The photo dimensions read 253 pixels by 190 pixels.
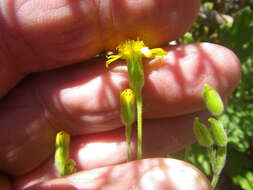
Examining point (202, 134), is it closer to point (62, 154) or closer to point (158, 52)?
point (158, 52)

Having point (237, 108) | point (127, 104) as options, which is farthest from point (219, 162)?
point (237, 108)

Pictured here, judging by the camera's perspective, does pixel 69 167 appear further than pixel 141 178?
Yes

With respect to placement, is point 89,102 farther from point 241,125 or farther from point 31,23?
point 241,125

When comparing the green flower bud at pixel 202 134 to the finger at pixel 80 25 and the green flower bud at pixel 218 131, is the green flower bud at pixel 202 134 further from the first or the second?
the finger at pixel 80 25

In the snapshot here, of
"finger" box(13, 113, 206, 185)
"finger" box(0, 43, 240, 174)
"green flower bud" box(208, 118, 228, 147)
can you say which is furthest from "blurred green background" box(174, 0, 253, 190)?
"green flower bud" box(208, 118, 228, 147)

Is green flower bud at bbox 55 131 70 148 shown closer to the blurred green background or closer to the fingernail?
the fingernail

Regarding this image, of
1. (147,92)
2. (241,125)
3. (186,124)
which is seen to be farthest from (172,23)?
(241,125)

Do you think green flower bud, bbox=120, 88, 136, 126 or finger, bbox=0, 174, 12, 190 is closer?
green flower bud, bbox=120, 88, 136, 126
